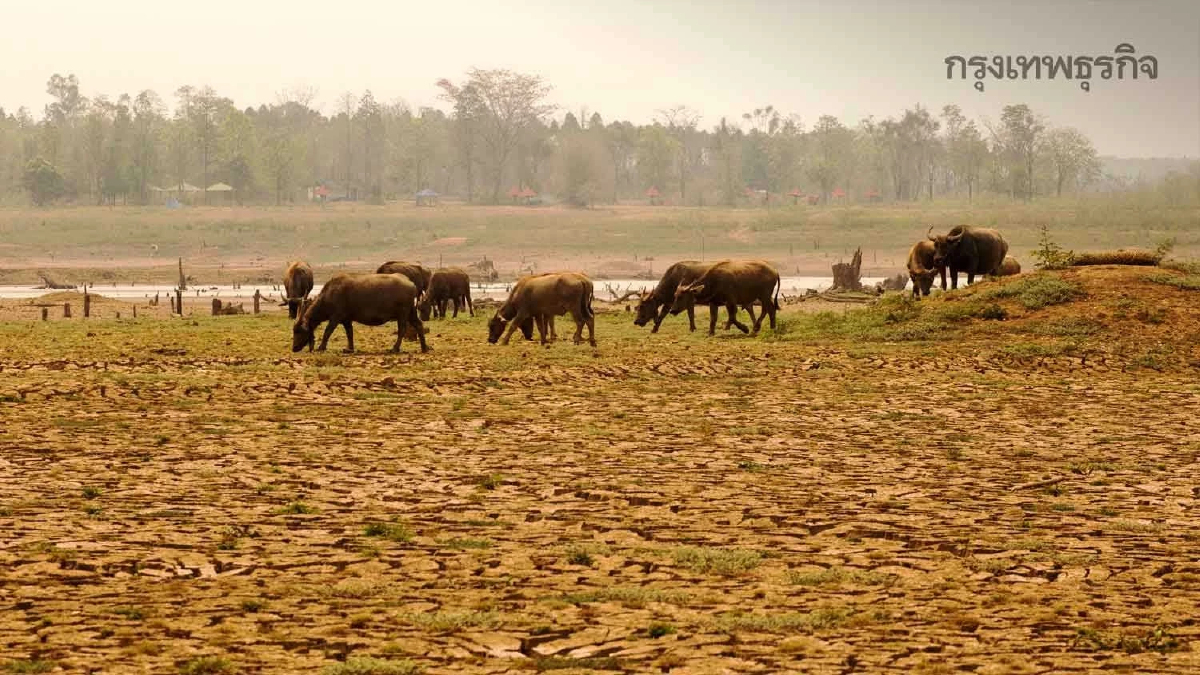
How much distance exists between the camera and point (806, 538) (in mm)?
10930

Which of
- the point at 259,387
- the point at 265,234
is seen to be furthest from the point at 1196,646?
the point at 265,234

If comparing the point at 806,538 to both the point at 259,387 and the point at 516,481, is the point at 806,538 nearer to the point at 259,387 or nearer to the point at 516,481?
the point at 516,481

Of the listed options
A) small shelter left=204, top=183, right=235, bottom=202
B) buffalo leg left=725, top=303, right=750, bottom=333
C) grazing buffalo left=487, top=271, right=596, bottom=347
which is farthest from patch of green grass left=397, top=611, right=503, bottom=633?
small shelter left=204, top=183, right=235, bottom=202

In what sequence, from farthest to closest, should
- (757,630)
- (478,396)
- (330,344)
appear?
(330,344) → (478,396) → (757,630)

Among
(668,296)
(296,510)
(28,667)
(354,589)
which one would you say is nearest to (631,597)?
(354,589)

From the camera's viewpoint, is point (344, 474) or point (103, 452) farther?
point (103, 452)

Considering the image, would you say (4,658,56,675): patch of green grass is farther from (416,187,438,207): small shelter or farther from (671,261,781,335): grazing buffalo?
(416,187,438,207): small shelter

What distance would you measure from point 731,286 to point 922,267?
11740mm

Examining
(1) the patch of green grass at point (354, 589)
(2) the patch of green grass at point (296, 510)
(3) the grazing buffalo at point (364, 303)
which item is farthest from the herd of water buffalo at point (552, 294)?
(1) the patch of green grass at point (354, 589)

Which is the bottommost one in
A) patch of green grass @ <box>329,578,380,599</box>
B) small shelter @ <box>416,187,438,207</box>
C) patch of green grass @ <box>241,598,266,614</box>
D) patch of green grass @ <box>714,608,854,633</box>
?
patch of green grass @ <box>714,608,854,633</box>

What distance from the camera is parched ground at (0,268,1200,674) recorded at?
8047 mm

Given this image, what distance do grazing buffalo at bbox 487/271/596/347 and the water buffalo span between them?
14.4 metres

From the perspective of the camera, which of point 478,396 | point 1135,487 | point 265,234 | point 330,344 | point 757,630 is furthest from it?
point 265,234

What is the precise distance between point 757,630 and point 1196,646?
7.71 ft
